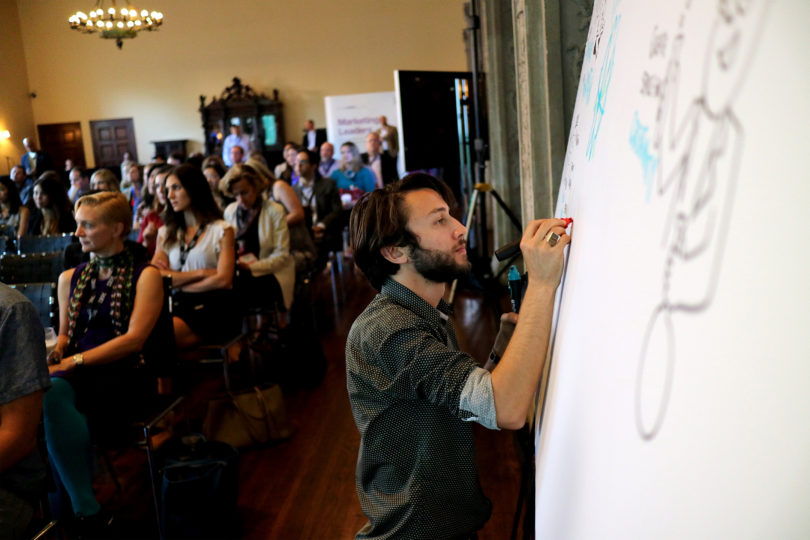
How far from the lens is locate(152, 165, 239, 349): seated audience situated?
3.91 m

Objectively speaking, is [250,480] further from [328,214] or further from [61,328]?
[328,214]

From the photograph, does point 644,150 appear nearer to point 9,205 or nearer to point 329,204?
point 329,204

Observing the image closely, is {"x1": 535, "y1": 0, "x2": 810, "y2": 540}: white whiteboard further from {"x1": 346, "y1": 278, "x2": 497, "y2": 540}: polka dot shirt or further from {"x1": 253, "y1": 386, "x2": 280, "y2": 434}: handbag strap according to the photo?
{"x1": 253, "y1": 386, "x2": 280, "y2": 434}: handbag strap

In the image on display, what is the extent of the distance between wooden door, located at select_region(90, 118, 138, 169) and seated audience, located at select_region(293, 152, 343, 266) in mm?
12114

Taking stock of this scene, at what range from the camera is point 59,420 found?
2.68 metres

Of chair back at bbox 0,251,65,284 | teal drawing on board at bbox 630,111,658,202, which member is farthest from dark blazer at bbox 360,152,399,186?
teal drawing on board at bbox 630,111,658,202

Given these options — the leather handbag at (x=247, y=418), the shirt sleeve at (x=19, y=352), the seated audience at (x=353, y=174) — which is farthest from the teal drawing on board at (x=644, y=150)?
the seated audience at (x=353, y=174)

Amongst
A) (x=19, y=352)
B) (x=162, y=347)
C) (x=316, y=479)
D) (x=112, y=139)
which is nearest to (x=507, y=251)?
(x=19, y=352)

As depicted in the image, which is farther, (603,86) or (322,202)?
(322,202)

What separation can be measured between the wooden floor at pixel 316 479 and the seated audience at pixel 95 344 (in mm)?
503

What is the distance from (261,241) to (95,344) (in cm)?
195

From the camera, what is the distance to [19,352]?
186 centimetres

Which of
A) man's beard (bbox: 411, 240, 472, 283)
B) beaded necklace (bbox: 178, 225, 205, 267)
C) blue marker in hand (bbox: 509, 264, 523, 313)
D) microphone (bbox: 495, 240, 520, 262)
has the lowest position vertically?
beaded necklace (bbox: 178, 225, 205, 267)

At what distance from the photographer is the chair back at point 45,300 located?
313cm
